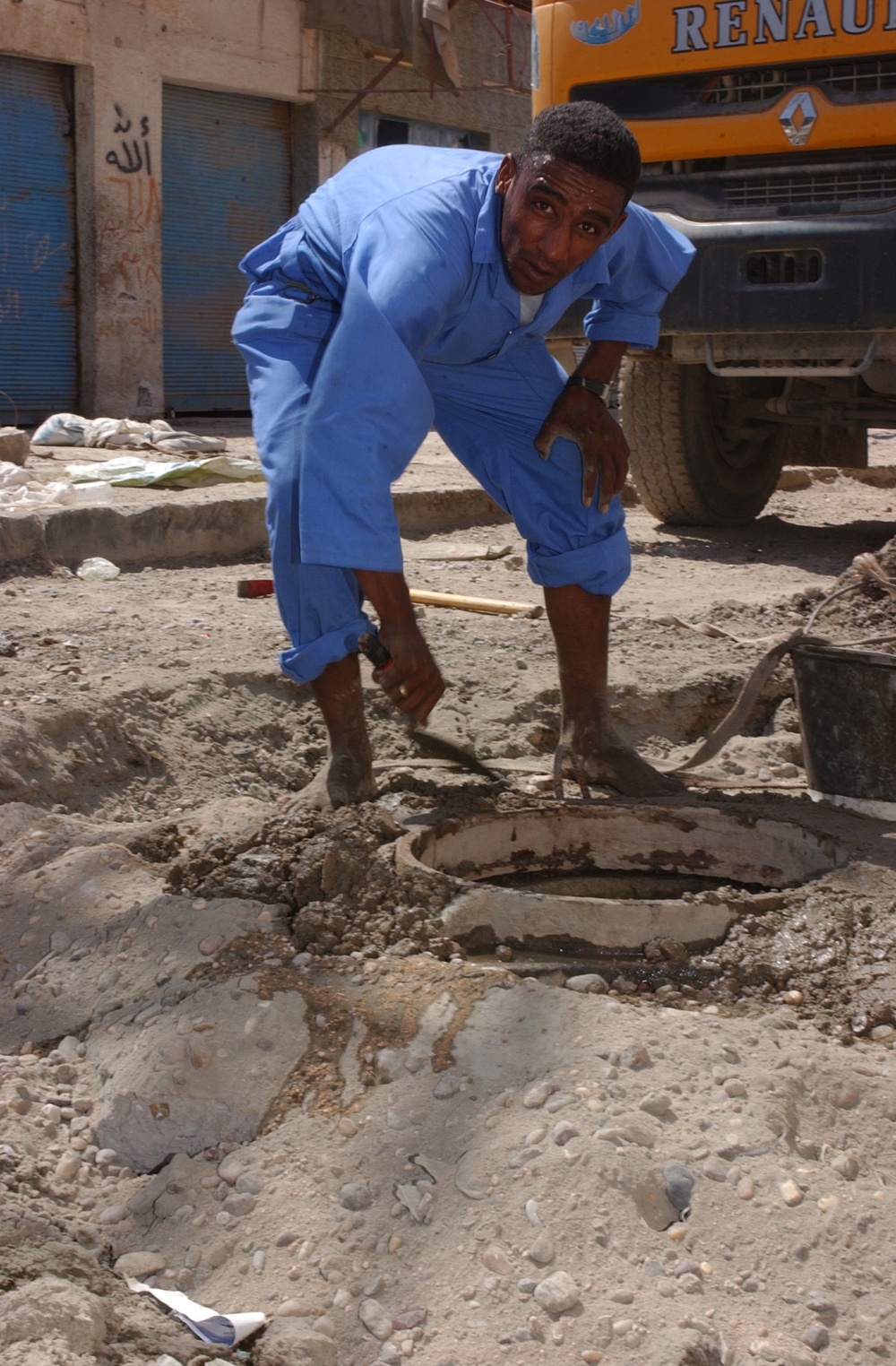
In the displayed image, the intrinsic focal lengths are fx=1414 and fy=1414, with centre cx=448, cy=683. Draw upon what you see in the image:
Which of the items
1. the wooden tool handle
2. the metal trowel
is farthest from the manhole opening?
the wooden tool handle

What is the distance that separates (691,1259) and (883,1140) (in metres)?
0.35

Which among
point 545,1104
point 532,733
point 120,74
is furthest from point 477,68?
point 545,1104

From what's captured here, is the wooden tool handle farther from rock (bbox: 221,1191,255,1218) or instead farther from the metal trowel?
rock (bbox: 221,1191,255,1218)

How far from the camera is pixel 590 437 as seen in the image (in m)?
2.96

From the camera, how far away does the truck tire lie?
19.1ft

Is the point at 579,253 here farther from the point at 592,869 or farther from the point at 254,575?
the point at 254,575

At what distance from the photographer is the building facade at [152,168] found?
9812 millimetres

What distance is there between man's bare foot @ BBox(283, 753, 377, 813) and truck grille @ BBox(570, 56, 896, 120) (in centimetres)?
315

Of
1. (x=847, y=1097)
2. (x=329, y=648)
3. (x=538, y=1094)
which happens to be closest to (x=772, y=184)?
(x=329, y=648)

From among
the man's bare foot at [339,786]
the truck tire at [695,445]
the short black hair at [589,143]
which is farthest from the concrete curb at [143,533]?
the short black hair at [589,143]

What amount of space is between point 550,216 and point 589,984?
4.33 feet

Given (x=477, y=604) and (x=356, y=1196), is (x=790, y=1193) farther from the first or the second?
(x=477, y=604)

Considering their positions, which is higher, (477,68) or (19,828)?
(477,68)

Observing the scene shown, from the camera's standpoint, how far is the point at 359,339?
233cm
